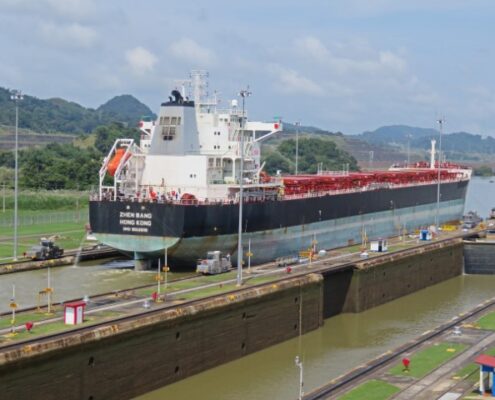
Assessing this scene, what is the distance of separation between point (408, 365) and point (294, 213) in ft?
101

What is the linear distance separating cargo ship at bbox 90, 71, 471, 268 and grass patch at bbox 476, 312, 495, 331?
15.4 meters

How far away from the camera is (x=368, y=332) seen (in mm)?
53906

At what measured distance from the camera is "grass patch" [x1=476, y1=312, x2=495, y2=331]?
49.1m

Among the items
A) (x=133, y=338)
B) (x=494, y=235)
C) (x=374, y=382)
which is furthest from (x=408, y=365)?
(x=494, y=235)

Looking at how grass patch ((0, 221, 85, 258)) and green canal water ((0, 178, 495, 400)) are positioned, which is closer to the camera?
green canal water ((0, 178, 495, 400))

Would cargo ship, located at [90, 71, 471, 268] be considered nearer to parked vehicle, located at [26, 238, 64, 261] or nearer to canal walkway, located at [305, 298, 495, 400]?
parked vehicle, located at [26, 238, 64, 261]

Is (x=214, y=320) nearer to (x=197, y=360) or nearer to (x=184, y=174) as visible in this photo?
(x=197, y=360)

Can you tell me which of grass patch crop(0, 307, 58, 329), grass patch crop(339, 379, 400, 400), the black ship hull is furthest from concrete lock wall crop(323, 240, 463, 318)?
grass patch crop(0, 307, 58, 329)

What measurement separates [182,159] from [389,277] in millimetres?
17042

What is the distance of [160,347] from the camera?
3900 centimetres

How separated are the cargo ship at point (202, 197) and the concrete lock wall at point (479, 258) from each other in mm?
10004

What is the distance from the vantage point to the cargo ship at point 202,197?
58.9 meters

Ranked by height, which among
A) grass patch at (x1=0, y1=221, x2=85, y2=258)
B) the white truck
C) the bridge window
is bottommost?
grass patch at (x1=0, y1=221, x2=85, y2=258)

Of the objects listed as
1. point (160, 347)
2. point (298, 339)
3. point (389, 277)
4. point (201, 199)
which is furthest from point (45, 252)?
point (160, 347)
